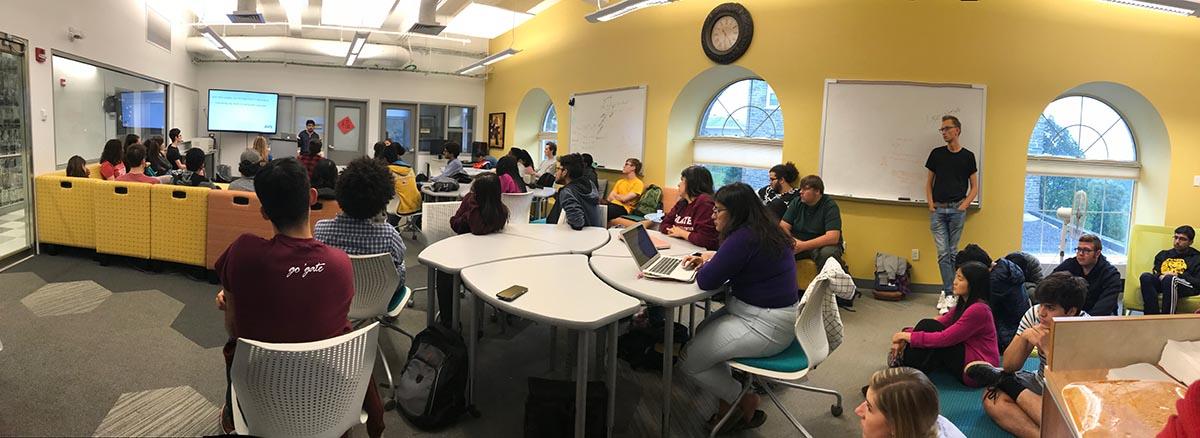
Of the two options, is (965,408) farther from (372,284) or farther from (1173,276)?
(372,284)

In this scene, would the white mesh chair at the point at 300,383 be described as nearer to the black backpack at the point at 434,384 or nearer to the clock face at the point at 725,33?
the black backpack at the point at 434,384

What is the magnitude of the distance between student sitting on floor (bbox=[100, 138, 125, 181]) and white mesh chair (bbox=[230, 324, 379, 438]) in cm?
527

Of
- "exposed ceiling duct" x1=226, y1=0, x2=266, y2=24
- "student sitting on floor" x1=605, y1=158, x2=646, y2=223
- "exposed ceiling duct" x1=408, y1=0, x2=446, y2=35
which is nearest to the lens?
"student sitting on floor" x1=605, y1=158, x2=646, y2=223

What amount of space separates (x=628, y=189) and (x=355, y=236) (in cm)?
476

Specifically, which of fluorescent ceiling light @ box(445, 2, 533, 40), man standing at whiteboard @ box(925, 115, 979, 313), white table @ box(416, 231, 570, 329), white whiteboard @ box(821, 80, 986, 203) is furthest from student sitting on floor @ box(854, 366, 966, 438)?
fluorescent ceiling light @ box(445, 2, 533, 40)

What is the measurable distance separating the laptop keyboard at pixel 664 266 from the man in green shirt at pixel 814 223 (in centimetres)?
201

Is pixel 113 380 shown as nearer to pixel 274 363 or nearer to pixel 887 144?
pixel 274 363

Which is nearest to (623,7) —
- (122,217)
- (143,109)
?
(122,217)

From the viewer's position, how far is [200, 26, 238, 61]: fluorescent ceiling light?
891cm

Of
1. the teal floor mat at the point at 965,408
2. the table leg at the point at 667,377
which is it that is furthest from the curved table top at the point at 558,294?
the teal floor mat at the point at 965,408

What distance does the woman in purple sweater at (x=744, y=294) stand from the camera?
272 centimetres

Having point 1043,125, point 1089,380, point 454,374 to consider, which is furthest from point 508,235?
point 1043,125

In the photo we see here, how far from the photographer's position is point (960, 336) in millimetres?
3246

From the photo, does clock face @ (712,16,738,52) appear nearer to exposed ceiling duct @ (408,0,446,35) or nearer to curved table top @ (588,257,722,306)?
exposed ceiling duct @ (408,0,446,35)
